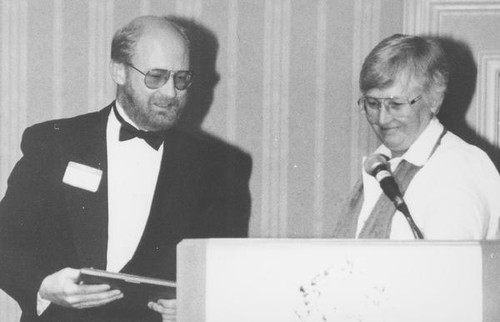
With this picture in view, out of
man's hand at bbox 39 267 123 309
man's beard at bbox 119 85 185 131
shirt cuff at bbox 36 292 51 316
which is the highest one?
man's beard at bbox 119 85 185 131

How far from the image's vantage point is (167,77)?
2.28 meters

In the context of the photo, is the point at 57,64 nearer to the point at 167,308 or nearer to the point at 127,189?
the point at 127,189

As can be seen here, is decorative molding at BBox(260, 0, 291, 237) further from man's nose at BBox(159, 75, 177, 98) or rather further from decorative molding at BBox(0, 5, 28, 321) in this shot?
decorative molding at BBox(0, 5, 28, 321)

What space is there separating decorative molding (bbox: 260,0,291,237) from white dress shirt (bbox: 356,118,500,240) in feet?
3.53

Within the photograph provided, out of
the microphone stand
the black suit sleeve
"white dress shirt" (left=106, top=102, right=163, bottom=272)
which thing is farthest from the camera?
the black suit sleeve

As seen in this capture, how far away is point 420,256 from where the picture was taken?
3.11 feet

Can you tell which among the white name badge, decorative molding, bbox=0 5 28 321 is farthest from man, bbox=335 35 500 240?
decorative molding, bbox=0 5 28 321

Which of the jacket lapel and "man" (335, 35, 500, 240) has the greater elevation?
"man" (335, 35, 500, 240)

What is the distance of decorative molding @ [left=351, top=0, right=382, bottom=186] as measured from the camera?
9.92 feet

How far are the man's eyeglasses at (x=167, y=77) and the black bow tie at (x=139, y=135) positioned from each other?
0.50ft

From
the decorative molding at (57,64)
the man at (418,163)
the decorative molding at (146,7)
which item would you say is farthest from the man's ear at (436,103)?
the decorative molding at (57,64)

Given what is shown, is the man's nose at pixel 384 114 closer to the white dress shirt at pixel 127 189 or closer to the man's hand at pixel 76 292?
the white dress shirt at pixel 127 189

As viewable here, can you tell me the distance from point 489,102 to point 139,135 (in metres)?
1.57

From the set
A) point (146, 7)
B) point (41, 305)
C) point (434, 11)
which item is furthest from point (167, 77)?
point (434, 11)
